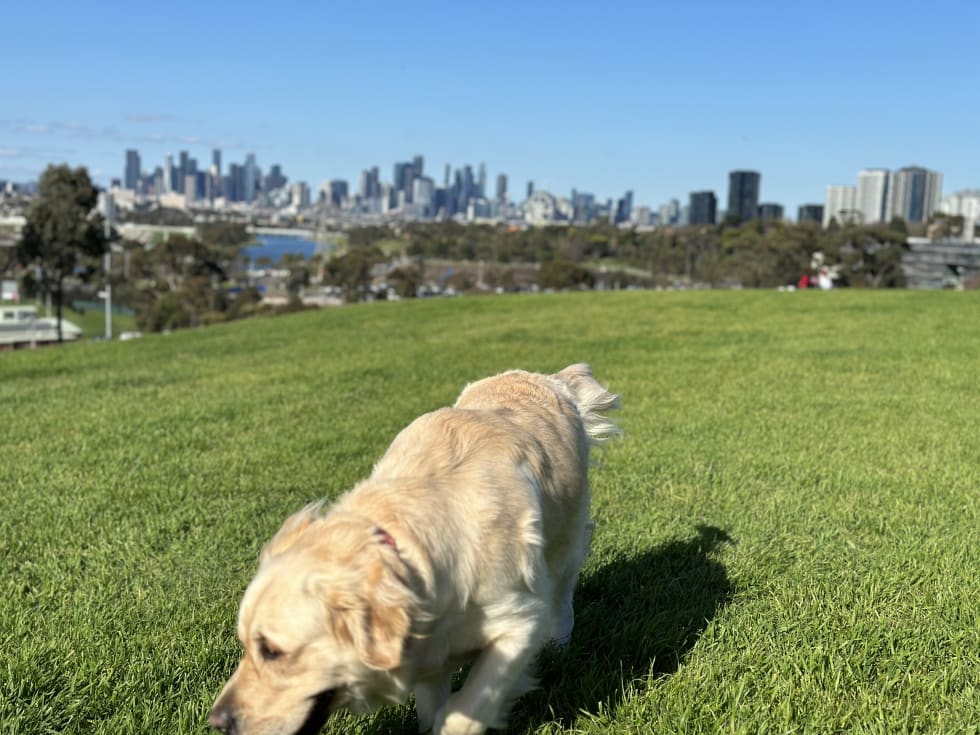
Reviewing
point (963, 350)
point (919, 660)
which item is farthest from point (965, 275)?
point (919, 660)

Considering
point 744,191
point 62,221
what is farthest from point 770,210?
point 62,221

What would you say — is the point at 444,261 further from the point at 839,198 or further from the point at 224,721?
the point at 224,721

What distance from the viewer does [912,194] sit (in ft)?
396

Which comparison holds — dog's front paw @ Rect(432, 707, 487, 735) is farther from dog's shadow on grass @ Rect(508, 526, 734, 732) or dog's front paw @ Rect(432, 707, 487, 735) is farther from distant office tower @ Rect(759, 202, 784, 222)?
distant office tower @ Rect(759, 202, 784, 222)

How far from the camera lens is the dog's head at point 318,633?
2260mm

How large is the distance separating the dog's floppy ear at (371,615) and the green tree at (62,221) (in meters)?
43.1

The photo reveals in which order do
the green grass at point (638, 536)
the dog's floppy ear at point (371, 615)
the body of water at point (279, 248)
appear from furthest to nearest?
the body of water at point (279, 248) → the green grass at point (638, 536) → the dog's floppy ear at point (371, 615)

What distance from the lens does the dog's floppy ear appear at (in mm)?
2254

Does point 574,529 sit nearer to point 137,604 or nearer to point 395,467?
point 395,467

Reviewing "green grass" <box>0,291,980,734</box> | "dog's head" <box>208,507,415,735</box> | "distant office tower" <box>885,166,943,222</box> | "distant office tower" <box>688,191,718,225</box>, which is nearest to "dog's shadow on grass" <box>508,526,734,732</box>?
"green grass" <box>0,291,980,734</box>

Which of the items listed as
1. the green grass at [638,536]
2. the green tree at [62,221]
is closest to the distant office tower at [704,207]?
the green tree at [62,221]

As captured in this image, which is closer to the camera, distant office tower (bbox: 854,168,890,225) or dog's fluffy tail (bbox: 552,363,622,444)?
dog's fluffy tail (bbox: 552,363,622,444)

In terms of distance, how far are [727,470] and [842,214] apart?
241 feet

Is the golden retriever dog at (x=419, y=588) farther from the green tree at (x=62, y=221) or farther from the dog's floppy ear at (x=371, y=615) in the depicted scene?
the green tree at (x=62, y=221)
